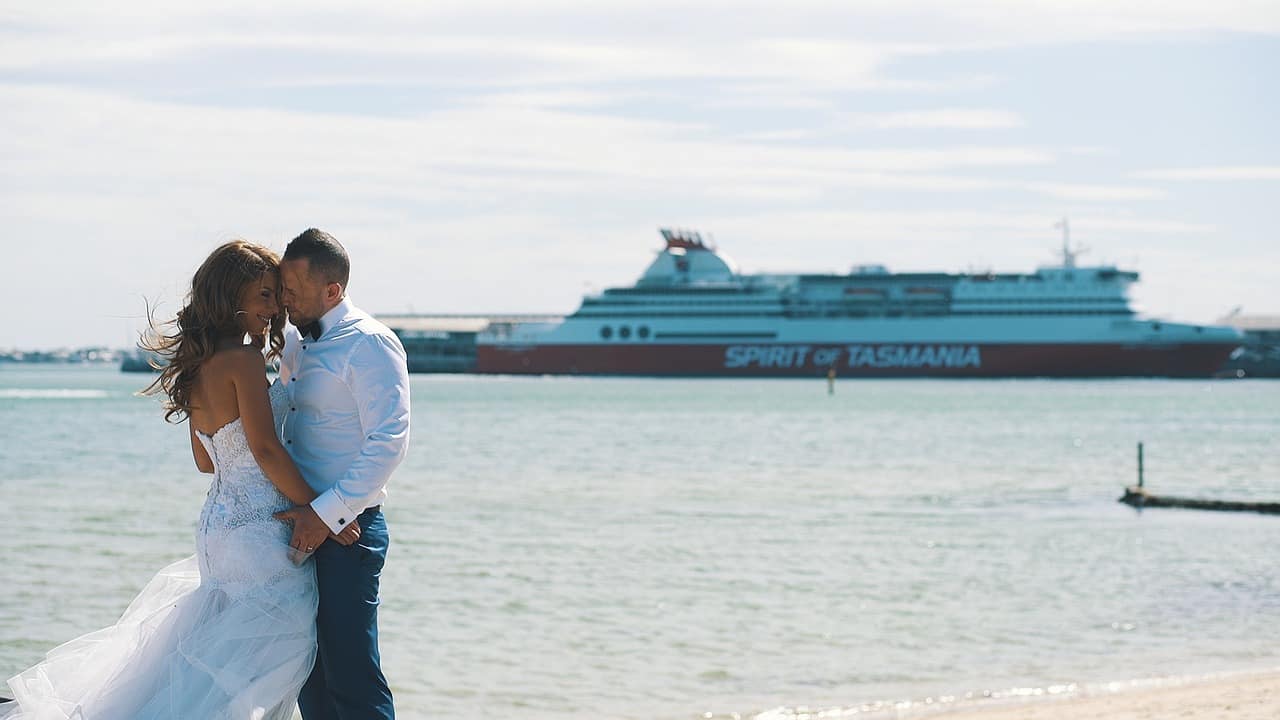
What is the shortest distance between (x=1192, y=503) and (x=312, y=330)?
14.6 meters

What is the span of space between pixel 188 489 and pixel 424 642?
41.0 ft

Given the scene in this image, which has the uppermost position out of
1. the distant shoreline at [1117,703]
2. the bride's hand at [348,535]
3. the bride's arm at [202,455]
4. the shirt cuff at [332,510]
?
the bride's arm at [202,455]

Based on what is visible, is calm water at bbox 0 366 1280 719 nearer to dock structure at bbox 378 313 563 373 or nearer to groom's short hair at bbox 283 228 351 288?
groom's short hair at bbox 283 228 351 288

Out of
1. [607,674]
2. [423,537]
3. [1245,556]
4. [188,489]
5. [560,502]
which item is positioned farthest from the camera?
[188,489]

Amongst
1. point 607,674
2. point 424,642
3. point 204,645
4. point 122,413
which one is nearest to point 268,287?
point 204,645

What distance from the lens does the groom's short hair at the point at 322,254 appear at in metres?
3.15

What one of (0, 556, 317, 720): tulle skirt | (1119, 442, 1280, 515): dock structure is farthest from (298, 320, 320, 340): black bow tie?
(1119, 442, 1280, 515): dock structure

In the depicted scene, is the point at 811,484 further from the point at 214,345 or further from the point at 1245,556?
the point at 214,345

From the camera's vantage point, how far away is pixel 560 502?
18484 millimetres

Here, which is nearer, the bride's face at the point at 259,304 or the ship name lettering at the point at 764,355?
the bride's face at the point at 259,304

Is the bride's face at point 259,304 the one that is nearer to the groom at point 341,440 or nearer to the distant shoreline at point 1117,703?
the groom at point 341,440

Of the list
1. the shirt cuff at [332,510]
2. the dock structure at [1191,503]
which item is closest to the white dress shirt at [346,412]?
the shirt cuff at [332,510]

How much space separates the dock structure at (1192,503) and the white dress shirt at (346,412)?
14.1 m

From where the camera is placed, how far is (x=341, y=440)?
127 inches
